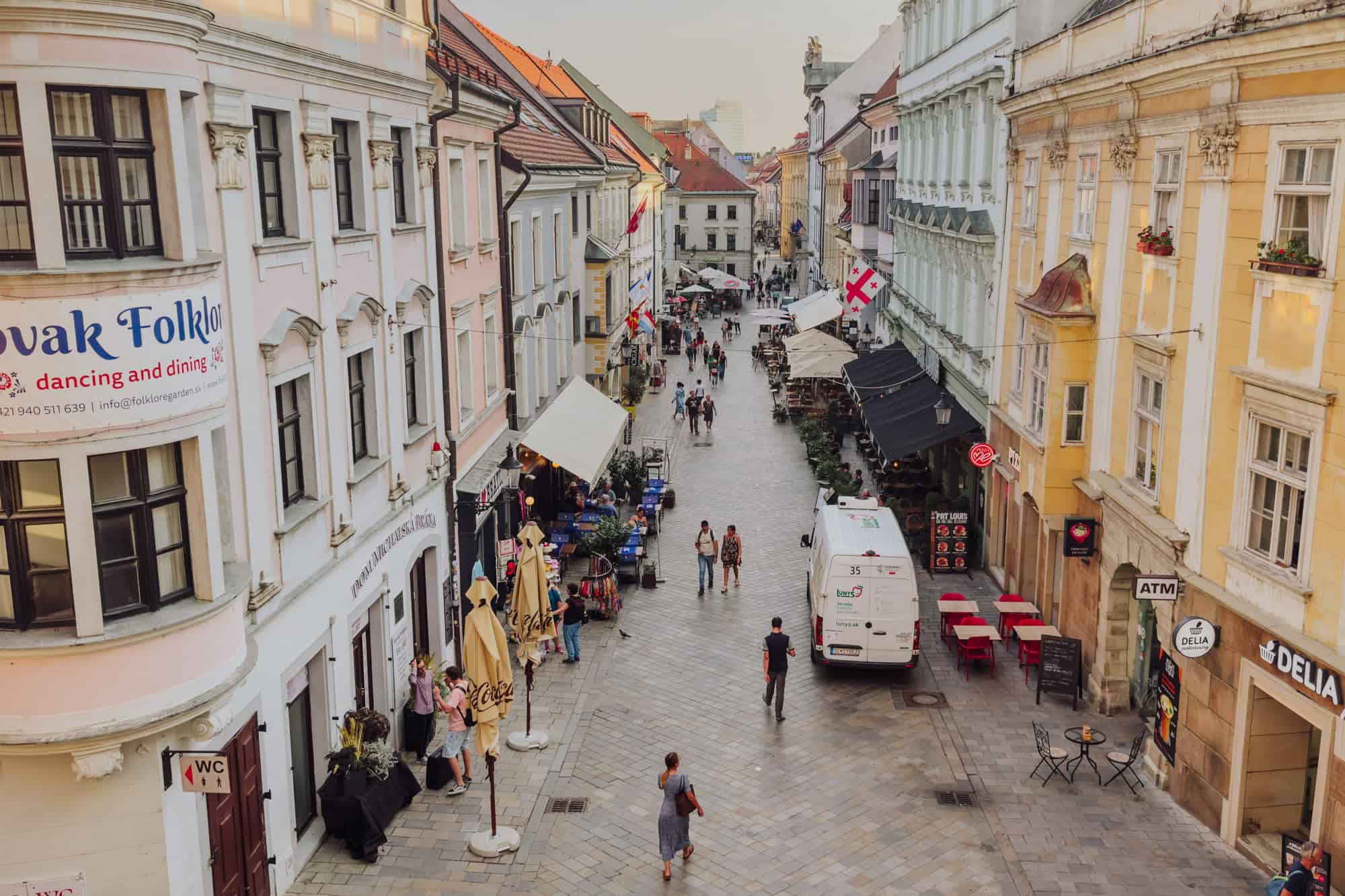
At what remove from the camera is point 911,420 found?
88.0 feet

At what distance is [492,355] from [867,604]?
337 inches

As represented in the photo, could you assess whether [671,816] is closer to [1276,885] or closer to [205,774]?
[205,774]

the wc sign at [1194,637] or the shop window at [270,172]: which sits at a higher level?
the shop window at [270,172]

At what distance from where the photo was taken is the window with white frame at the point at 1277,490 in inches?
444

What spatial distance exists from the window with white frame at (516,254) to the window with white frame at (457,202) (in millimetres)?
3620

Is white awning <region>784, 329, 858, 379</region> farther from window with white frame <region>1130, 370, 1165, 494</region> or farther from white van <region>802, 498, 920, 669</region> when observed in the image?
window with white frame <region>1130, 370, 1165, 494</region>

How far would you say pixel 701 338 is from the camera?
2306 inches

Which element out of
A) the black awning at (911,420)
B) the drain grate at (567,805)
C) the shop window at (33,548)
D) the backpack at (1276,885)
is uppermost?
the shop window at (33,548)

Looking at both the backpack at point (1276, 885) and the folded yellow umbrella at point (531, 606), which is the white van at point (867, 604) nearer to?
the folded yellow umbrella at point (531, 606)

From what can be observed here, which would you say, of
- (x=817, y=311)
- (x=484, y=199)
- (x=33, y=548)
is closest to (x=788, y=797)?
(x=33, y=548)

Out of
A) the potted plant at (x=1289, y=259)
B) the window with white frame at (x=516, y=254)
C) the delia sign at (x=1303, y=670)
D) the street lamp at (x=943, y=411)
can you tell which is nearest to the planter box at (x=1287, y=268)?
the potted plant at (x=1289, y=259)

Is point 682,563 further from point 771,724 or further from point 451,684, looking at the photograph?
point 451,684

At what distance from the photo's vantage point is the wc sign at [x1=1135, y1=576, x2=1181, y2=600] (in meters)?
13.3

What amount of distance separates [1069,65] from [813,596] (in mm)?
9750
